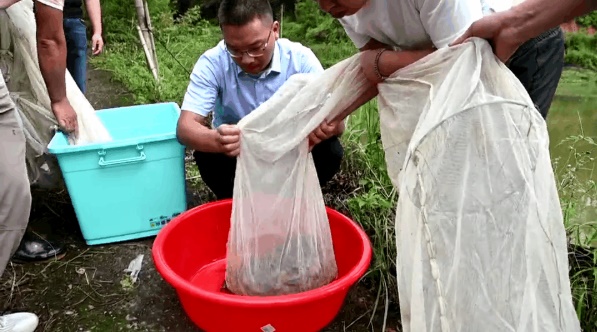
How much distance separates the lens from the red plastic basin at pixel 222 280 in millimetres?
1553

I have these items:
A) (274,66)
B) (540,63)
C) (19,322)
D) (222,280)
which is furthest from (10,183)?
(540,63)

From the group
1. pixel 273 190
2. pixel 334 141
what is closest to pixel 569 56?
pixel 334 141

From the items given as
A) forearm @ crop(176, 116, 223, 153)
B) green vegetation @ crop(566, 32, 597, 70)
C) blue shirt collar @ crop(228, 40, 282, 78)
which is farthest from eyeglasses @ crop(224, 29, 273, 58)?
green vegetation @ crop(566, 32, 597, 70)

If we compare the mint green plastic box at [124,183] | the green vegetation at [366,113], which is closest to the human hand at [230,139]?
the mint green plastic box at [124,183]

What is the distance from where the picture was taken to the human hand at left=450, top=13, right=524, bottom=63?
112 cm

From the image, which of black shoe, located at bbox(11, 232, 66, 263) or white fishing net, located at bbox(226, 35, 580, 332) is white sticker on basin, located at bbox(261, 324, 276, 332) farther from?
black shoe, located at bbox(11, 232, 66, 263)

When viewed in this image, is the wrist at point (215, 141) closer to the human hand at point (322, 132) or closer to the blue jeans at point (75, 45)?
the human hand at point (322, 132)

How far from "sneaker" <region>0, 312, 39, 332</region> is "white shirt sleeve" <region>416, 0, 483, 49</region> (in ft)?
4.93

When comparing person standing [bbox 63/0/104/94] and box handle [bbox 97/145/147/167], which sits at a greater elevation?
person standing [bbox 63/0/104/94]

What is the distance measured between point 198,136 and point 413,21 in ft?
2.84

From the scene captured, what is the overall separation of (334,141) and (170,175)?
0.68m

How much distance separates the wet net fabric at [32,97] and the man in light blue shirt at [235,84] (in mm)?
484

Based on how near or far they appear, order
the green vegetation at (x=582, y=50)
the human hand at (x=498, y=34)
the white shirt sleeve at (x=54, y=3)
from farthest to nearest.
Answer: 1. the green vegetation at (x=582, y=50)
2. the white shirt sleeve at (x=54, y=3)
3. the human hand at (x=498, y=34)

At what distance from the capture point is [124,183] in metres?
2.22
